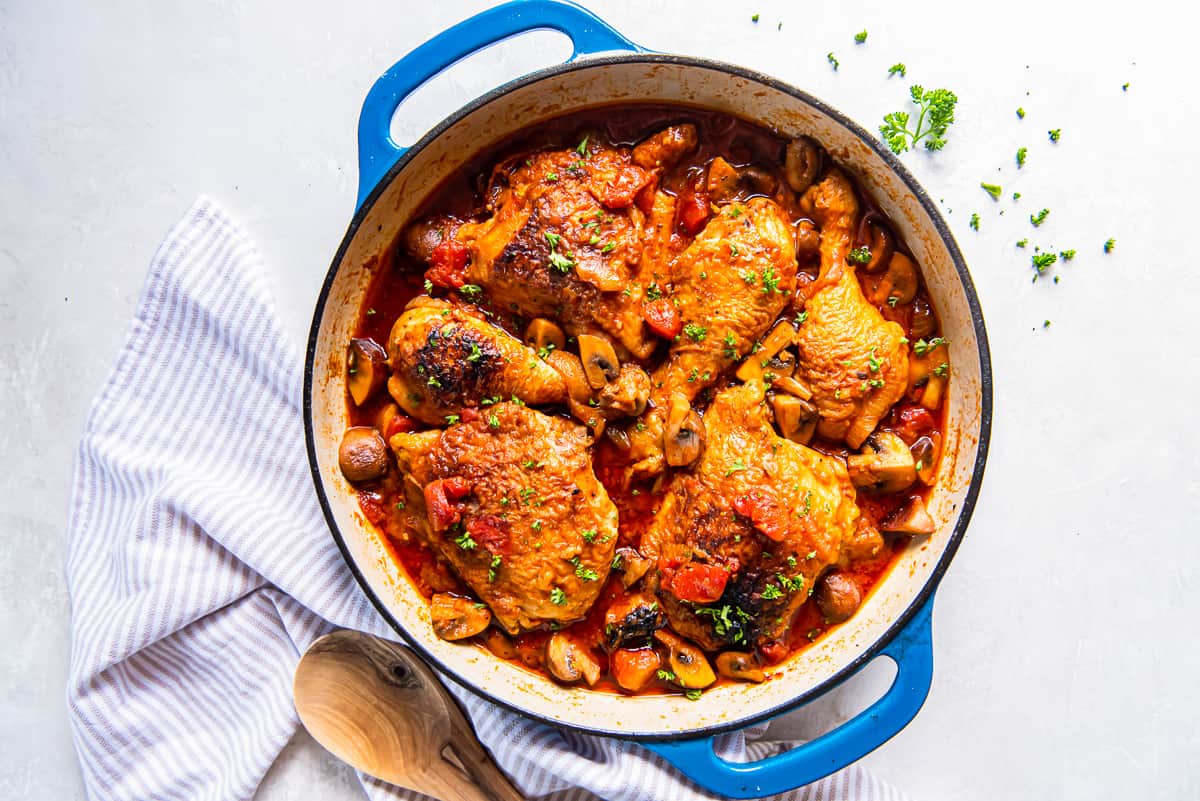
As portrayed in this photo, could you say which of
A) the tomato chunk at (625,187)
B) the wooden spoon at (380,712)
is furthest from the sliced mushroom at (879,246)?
the wooden spoon at (380,712)

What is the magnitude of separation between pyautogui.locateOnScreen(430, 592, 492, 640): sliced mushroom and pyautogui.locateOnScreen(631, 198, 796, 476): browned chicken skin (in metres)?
0.85

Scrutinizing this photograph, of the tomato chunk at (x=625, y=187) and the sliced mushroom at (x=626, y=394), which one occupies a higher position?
the tomato chunk at (x=625, y=187)

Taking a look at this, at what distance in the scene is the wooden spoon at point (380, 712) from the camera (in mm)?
3621

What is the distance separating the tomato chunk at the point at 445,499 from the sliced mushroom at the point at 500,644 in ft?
1.74

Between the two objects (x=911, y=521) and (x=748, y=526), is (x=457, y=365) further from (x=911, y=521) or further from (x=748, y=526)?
(x=911, y=521)

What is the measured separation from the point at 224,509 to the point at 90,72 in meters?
2.05

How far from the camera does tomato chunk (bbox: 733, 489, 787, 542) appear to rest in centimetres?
331

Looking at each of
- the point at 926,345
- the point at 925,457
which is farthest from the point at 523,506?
the point at 926,345

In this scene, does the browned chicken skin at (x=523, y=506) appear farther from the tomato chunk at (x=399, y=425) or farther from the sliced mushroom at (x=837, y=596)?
the sliced mushroom at (x=837, y=596)

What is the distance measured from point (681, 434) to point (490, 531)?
0.80 m

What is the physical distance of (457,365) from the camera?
133 inches

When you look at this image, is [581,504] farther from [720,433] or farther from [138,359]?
[138,359]

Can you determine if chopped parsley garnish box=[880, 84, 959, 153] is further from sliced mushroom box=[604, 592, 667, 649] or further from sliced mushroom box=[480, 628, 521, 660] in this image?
sliced mushroom box=[480, 628, 521, 660]

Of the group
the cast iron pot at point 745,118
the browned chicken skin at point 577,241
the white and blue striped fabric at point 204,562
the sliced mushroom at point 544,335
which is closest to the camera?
the cast iron pot at point 745,118
